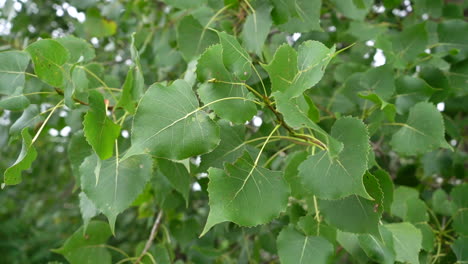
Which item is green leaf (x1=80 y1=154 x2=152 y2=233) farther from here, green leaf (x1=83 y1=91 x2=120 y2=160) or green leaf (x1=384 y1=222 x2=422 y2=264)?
green leaf (x1=384 y1=222 x2=422 y2=264)

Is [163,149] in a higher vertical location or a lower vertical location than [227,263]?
higher

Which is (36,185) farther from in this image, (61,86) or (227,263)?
(61,86)

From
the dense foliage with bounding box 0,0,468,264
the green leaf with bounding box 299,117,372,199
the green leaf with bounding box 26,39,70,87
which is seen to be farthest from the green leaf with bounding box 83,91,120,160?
the green leaf with bounding box 299,117,372,199

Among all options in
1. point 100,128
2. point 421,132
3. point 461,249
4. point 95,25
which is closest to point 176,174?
point 100,128

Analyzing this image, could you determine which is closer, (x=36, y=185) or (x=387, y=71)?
(x=387, y=71)

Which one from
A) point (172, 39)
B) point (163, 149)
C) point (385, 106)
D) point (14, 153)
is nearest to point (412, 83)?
point (385, 106)
